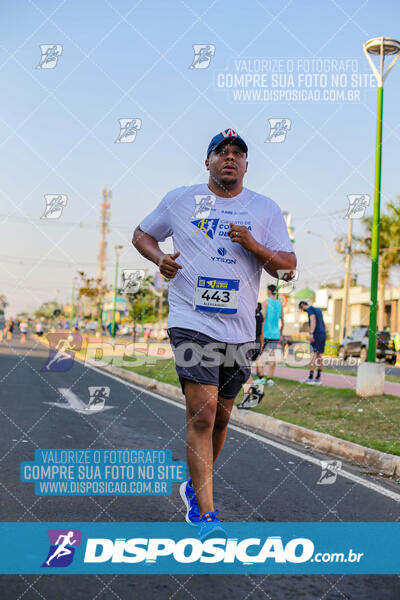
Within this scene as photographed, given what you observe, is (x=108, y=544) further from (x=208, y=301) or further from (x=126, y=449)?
(x=126, y=449)

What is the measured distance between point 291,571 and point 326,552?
316 mm

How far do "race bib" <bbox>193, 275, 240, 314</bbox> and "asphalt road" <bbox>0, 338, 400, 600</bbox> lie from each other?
4.28 ft

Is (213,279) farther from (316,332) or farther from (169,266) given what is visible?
(316,332)

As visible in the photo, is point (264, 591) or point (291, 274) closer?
point (264, 591)

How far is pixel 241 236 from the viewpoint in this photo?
344cm

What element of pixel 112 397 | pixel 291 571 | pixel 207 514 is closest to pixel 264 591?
pixel 291 571

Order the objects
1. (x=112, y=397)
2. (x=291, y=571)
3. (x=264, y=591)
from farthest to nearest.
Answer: (x=112, y=397) → (x=291, y=571) → (x=264, y=591)

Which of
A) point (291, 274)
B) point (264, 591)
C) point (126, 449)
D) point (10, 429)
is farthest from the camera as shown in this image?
point (10, 429)

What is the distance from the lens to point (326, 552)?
339cm

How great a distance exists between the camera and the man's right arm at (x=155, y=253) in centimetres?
348
